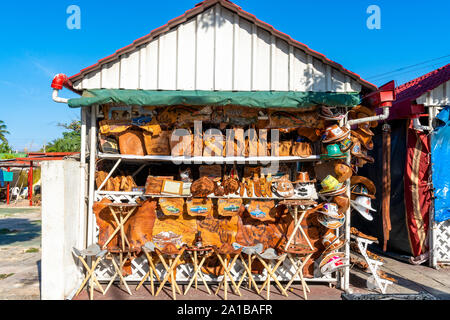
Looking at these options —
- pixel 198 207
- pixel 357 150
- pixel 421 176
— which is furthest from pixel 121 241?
pixel 421 176

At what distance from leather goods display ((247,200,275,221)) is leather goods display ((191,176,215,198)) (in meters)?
0.90

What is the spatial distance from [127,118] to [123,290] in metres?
3.44

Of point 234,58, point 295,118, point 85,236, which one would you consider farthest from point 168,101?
point 85,236

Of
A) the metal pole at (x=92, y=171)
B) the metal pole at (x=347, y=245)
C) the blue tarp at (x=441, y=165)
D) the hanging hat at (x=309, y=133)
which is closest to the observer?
the metal pole at (x=347, y=245)

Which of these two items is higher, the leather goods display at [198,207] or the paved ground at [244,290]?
the leather goods display at [198,207]

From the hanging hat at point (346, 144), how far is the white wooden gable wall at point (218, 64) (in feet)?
3.82

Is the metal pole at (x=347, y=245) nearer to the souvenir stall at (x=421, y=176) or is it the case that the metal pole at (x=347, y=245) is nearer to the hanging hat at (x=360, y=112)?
the hanging hat at (x=360, y=112)

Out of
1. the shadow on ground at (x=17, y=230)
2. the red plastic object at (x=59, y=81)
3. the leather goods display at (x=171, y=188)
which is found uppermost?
the red plastic object at (x=59, y=81)

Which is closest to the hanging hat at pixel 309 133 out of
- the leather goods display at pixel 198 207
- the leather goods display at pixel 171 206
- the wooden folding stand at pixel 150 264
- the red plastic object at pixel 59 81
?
the leather goods display at pixel 198 207

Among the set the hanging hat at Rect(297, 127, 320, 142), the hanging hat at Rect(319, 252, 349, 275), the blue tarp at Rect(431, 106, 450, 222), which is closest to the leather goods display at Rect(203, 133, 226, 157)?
the hanging hat at Rect(297, 127, 320, 142)

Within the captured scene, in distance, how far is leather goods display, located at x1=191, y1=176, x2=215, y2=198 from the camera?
20.0ft

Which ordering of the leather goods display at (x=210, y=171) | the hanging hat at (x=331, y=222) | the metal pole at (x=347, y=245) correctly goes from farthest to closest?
the leather goods display at (x=210, y=171), the metal pole at (x=347, y=245), the hanging hat at (x=331, y=222)

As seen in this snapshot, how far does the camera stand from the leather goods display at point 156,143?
20.7 ft

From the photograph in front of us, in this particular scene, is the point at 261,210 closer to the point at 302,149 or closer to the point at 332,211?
the point at 332,211
